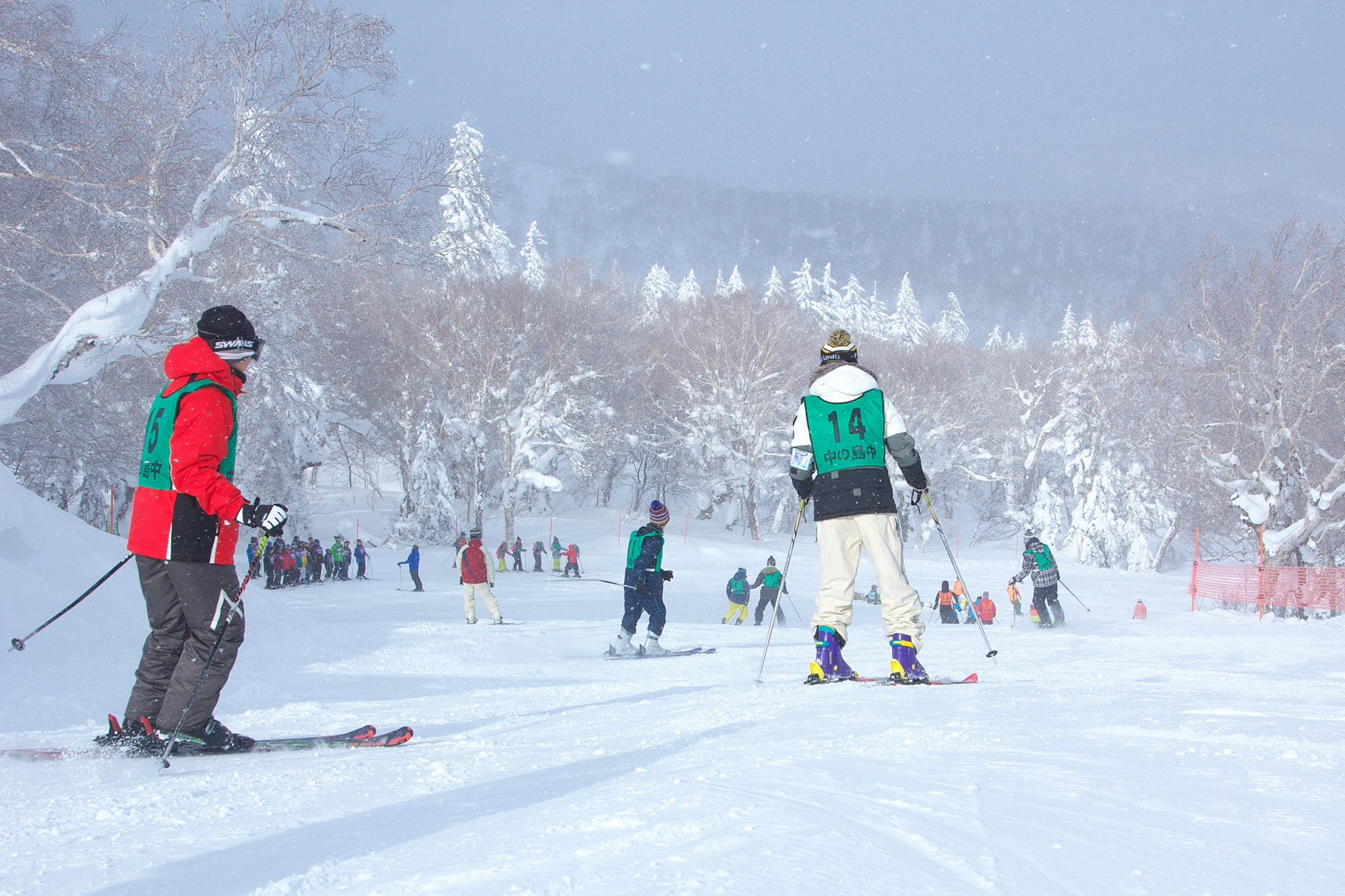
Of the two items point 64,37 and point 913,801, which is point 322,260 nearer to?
point 64,37

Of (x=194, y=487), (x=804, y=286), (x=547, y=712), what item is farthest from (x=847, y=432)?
(x=804, y=286)

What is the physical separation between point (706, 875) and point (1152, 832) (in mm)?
1118

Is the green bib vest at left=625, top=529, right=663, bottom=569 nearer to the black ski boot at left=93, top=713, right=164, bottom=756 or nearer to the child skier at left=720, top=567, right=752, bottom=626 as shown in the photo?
the black ski boot at left=93, top=713, right=164, bottom=756

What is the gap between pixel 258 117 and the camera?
1243 centimetres

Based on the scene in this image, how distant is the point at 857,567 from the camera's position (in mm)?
4902

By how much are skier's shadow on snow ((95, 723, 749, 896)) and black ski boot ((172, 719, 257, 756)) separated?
Result: 1.55 metres

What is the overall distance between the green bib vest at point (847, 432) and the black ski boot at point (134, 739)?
3545mm

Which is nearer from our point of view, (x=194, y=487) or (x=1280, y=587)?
(x=194, y=487)

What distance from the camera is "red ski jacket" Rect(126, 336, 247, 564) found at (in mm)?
3559

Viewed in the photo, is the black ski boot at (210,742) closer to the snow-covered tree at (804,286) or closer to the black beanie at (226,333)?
the black beanie at (226,333)

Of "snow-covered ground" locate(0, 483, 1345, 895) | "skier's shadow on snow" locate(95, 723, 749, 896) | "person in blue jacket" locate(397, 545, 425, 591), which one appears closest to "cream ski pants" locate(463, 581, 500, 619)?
"snow-covered ground" locate(0, 483, 1345, 895)

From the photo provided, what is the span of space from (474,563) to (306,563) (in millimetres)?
13202

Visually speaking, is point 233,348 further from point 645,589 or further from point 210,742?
point 645,589

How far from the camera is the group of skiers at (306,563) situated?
21.8 metres
